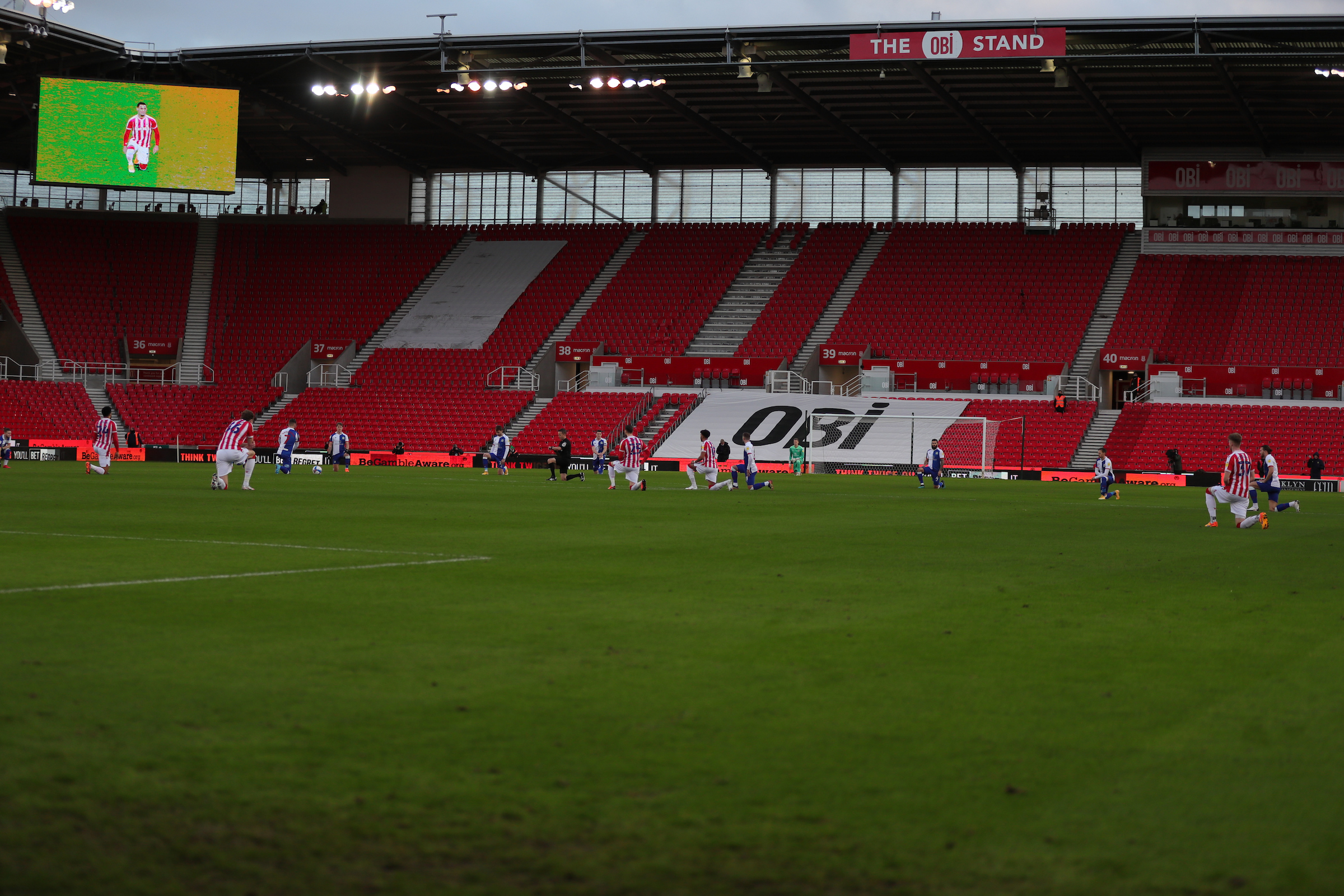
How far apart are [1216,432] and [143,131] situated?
40.4m

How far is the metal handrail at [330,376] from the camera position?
58.8 meters

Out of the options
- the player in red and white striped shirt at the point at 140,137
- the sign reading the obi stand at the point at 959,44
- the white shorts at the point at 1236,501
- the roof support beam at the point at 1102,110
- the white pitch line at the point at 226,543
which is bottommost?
the white pitch line at the point at 226,543

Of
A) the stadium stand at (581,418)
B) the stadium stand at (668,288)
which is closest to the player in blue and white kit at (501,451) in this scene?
the stadium stand at (581,418)

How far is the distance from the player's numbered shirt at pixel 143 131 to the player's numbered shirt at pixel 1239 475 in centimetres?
3999

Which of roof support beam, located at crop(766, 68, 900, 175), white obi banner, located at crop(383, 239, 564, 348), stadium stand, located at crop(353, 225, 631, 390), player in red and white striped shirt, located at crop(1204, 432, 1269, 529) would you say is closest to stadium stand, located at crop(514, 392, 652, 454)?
stadium stand, located at crop(353, 225, 631, 390)

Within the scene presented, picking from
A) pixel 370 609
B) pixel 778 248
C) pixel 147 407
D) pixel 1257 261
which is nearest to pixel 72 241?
pixel 147 407

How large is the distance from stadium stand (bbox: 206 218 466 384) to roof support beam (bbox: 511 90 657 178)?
9525 millimetres

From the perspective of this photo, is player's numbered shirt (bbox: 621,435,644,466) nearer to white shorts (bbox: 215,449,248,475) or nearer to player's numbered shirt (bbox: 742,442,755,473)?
player's numbered shirt (bbox: 742,442,755,473)

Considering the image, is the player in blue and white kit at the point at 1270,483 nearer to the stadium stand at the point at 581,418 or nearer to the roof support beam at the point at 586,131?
the stadium stand at the point at 581,418

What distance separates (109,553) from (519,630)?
6711mm

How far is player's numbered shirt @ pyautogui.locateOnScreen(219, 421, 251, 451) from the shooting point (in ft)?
89.4

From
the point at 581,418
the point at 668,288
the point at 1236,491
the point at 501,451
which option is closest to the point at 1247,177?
the point at 668,288

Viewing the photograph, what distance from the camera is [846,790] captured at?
504 cm

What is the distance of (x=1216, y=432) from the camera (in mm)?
47000
